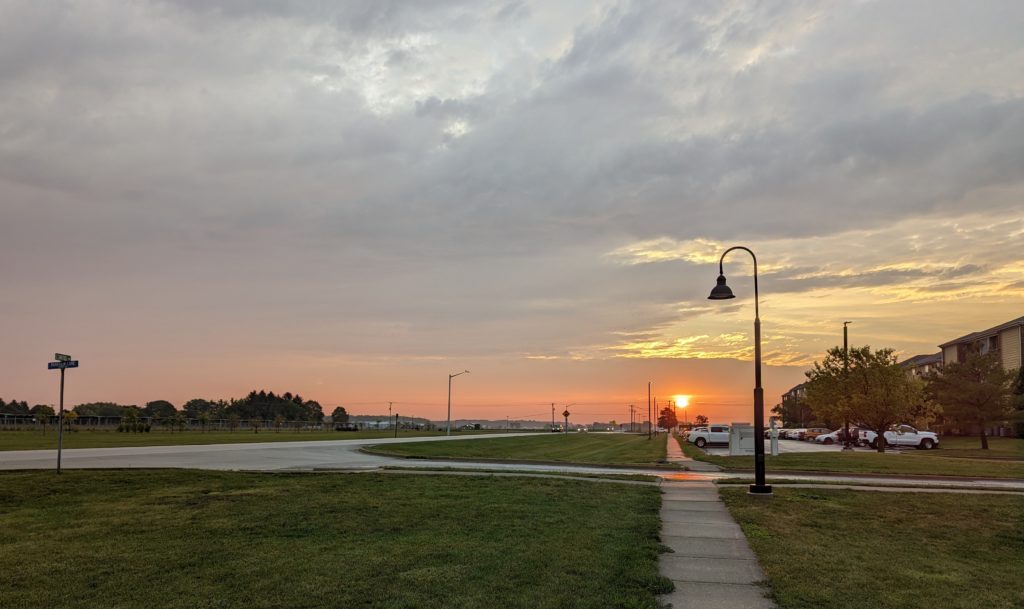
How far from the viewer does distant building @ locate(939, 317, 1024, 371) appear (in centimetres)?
7175

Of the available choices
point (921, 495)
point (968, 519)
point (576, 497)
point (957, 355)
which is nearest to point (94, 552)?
point (576, 497)

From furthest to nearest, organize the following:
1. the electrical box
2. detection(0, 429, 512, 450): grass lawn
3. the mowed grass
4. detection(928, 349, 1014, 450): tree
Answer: detection(928, 349, 1014, 450): tree
detection(0, 429, 512, 450): grass lawn
the electrical box
the mowed grass

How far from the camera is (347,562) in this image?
905 cm

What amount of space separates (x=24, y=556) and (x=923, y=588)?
1206 centimetres

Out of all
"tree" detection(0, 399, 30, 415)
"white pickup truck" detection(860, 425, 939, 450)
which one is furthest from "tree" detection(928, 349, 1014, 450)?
"tree" detection(0, 399, 30, 415)

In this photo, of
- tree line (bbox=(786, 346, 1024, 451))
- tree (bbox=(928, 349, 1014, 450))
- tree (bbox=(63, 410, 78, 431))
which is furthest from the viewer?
tree (bbox=(63, 410, 78, 431))

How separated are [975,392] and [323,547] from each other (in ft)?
182

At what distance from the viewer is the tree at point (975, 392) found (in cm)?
5072

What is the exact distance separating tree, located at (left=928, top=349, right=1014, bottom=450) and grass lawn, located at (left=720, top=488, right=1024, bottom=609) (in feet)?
131

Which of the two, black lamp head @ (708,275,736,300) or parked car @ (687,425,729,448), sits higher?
black lamp head @ (708,275,736,300)

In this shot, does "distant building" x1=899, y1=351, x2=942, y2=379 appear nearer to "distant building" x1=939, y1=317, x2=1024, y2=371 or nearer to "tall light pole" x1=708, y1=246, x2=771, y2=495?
"distant building" x1=939, y1=317, x2=1024, y2=371

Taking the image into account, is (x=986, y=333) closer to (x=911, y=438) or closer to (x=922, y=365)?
(x=922, y=365)

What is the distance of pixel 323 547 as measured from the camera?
10016 millimetres

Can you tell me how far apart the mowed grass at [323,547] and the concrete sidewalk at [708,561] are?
355mm
